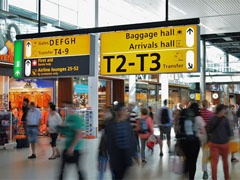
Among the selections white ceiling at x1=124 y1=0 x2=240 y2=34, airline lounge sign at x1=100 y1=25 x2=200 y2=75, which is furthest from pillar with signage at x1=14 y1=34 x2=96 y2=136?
white ceiling at x1=124 y1=0 x2=240 y2=34

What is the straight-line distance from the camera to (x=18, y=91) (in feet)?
66.8

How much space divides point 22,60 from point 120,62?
2.89 metres

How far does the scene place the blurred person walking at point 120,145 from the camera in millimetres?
6086

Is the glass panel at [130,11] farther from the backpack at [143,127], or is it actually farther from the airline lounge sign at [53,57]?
the airline lounge sign at [53,57]

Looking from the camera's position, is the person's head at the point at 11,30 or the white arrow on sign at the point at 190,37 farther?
the person's head at the point at 11,30

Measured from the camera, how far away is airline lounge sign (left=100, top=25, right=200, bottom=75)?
866cm

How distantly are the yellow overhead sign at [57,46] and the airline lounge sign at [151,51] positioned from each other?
1.69 feet

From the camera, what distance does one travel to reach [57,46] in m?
10.2

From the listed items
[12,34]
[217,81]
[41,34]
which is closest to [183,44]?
[41,34]

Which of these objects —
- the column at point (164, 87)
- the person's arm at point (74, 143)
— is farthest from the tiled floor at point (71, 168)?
the column at point (164, 87)

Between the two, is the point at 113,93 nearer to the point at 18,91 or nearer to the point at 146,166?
the point at 18,91

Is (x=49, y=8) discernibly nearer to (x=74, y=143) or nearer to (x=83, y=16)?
(x=83, y=16)

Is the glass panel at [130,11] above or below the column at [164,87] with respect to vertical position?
above

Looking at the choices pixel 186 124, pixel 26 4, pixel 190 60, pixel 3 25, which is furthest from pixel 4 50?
pixel 186 124
